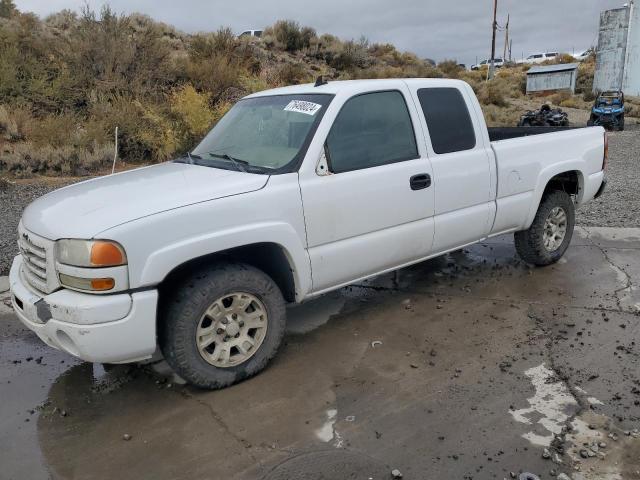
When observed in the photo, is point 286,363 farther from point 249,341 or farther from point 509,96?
point 509,96

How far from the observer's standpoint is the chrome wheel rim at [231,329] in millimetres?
3449

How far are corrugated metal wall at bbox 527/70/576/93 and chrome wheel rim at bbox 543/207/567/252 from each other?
105 ft

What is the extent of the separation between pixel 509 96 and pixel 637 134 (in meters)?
13.9

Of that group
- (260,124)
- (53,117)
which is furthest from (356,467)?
(53,117)

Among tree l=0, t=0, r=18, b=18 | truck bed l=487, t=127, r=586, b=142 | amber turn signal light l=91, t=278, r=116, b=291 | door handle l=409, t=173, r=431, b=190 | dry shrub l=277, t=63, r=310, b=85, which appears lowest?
amber turn signal light l=91, t=278, r=116, b=291

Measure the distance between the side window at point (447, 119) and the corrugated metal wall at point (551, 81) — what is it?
33.1 metres

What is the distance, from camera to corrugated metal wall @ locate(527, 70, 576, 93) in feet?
112

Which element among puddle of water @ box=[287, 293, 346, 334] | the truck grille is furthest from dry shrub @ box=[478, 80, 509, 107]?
the truck grille

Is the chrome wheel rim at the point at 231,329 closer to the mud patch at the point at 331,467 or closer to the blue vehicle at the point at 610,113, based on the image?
the mud patch at the point at 331,467

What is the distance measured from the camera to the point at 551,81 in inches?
1363

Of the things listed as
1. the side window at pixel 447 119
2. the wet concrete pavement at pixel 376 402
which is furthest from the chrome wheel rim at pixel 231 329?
the side window at pixel 447 119

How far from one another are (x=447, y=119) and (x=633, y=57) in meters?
32.6

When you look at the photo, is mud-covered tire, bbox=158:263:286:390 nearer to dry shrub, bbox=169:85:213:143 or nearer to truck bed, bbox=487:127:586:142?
truck bed, bbox=487:127:586:142

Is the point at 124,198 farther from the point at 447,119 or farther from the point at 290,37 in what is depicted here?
the point at 290,37
